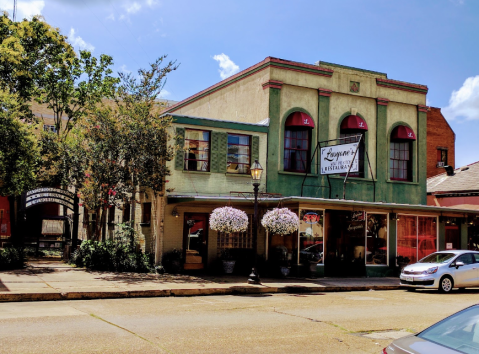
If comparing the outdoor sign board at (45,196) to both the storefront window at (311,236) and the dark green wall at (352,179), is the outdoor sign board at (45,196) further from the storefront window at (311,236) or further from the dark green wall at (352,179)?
the storefront window at (311,236)

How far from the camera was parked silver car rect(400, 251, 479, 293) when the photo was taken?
17734 millimetres

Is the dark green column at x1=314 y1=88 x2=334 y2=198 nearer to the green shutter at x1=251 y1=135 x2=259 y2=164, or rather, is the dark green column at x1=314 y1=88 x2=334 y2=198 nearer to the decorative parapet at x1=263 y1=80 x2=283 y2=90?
the decorative parapet at x1=263 y1=80 x2=283 y2=90

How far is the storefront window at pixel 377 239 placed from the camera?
73.8 feet

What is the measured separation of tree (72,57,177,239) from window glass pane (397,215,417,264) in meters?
11.0

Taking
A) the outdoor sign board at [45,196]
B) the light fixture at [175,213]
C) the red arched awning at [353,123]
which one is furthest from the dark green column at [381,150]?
the outdoor sign board at [45,196]

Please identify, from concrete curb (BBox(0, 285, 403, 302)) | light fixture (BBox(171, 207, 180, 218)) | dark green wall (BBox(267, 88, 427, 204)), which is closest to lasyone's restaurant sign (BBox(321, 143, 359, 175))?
dark green wall (BBox(267, 88, 427, 204))

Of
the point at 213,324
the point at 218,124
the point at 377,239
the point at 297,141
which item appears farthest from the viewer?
the point at 297,141

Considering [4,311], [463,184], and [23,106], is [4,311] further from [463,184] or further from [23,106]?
[463,184]

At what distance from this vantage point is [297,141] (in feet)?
76.6

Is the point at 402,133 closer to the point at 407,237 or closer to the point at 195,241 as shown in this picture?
the point at 407,237

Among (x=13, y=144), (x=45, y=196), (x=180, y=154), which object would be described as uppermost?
(x=180, y=154)

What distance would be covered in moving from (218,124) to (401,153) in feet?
33.6

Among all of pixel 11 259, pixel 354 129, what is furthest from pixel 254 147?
pixel 11 259

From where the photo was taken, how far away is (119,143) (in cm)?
1872
